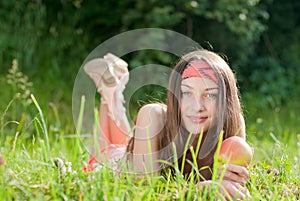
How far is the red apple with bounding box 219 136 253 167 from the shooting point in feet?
5.84

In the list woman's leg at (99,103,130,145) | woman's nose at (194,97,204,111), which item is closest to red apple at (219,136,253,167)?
woman's nose at (194,97,204,111)

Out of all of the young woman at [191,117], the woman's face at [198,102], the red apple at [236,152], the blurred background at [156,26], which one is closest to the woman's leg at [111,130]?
the young woman at [191,117]

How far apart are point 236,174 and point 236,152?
7cm

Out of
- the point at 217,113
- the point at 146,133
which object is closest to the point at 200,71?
the point at 217,113

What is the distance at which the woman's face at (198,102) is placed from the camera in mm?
1874

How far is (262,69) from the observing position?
5.37m

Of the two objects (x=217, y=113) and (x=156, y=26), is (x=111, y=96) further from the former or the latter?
(x=156, y=26)

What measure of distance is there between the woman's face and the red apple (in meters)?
0.11

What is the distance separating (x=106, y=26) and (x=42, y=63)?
2.44 feet

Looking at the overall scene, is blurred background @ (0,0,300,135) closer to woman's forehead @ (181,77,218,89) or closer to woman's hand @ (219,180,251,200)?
woman's forehead @ (181,77,218,89)

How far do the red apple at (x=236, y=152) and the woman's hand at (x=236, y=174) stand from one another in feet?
0.11

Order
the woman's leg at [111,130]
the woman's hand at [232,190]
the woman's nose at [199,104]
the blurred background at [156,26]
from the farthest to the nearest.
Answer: the blurred background at [156,26], the woman's leg at [111,130], the woman's nose at [199,104], the woman's hand at [232,190]

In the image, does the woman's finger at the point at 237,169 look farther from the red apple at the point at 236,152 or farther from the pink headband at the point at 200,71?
the pink headband at the point at 200,71

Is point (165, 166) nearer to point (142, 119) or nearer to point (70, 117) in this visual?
point (142, 119)
